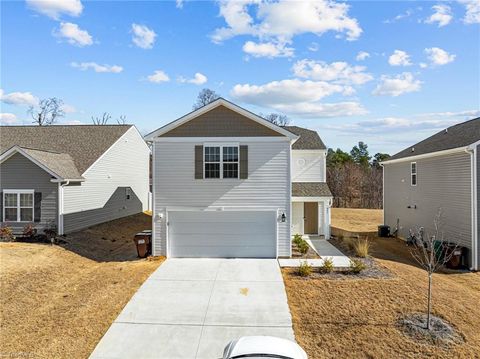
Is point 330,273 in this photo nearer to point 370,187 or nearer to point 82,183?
point 82,183

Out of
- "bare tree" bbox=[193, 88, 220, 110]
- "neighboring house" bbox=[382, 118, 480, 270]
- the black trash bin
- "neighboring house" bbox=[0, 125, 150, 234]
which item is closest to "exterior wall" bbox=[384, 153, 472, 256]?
"neighboring house" bbox=[382, 118, 480, 270]

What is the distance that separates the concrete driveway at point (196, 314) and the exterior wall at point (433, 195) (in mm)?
8736

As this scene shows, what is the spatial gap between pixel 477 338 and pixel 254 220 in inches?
330

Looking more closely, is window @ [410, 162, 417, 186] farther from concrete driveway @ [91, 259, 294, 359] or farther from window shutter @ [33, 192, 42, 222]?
window shutter @ [33, 192, 42, 222]

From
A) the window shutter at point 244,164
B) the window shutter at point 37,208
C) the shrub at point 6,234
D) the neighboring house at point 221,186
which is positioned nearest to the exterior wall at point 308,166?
the neighboring house at point 221,186

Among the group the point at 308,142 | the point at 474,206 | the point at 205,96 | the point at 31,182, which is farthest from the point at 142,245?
the point at 205,96

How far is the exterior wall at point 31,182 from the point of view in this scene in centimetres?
1700

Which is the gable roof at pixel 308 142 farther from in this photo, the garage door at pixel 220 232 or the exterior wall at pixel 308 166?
the garage door at pixel 220 232

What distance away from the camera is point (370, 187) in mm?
37969

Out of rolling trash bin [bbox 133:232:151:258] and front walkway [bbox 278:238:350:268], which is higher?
rolling trash bin [bbox 133:232:151:258]

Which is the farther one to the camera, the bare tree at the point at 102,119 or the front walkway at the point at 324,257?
the bare tree at the point at 102,119

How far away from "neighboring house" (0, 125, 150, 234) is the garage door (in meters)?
7.09

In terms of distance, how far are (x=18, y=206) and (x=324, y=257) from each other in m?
15.4

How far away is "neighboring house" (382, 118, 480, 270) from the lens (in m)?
13.7
